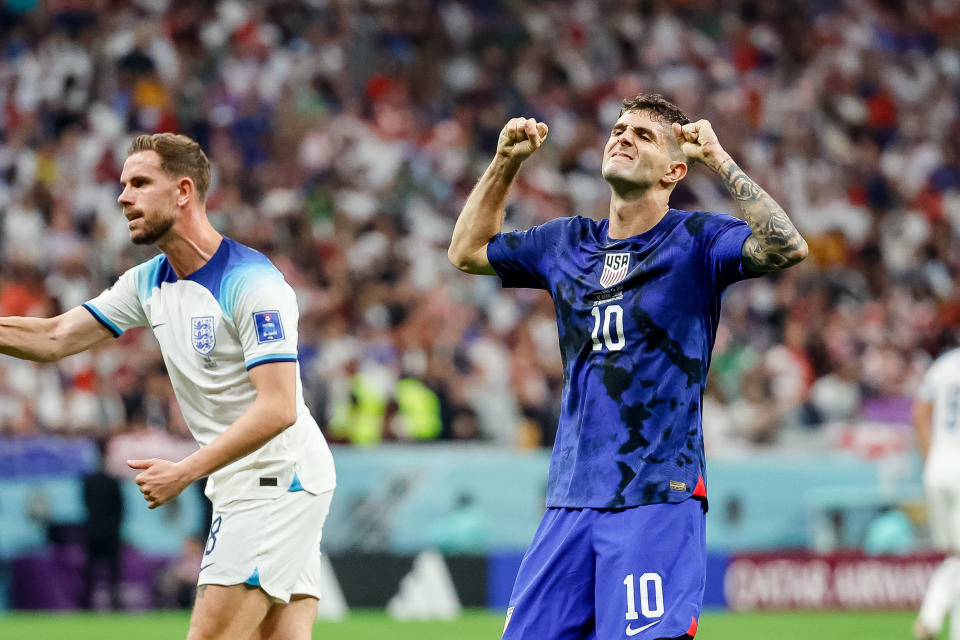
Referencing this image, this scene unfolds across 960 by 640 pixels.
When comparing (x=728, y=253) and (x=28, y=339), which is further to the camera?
(x=28, y=339)

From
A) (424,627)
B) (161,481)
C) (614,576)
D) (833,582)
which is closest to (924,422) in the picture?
(833,582)

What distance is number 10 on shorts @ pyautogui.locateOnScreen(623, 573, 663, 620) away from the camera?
512 centimetres

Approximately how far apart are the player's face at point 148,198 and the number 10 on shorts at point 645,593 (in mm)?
2390

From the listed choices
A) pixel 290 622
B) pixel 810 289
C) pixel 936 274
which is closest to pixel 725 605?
pixel 810 289

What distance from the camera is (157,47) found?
19438 mm

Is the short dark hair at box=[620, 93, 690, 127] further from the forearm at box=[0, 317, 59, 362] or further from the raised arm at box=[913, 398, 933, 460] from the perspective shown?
the raised arm at box=[913, 398, 933, 460]

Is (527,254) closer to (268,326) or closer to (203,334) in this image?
(268,326)

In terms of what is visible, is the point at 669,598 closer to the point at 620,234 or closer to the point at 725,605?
the point at 620,234

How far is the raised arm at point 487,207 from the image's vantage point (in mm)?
5785

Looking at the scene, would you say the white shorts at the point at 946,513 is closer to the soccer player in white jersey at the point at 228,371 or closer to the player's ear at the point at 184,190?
the soccer player in white jersey at the point at 228,371

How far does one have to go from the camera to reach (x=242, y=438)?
552 cm

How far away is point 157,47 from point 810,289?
30.5ft

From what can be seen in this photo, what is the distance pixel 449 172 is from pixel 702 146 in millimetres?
14735

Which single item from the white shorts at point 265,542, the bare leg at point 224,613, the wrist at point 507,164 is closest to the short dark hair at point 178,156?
the wrist at point 507,164
